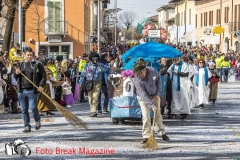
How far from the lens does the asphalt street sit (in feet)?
35.4

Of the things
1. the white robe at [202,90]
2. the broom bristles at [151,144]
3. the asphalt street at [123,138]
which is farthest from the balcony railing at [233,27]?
the broom bristles at [151,144]

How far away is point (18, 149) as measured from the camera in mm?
11047

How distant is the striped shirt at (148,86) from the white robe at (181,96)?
16.4 feet

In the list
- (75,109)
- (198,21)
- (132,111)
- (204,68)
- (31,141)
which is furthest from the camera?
(198,21)

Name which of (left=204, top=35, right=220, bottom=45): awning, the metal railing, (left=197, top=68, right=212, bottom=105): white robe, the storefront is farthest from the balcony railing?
(left=197, top=68, right=212, bottom=105): white robe

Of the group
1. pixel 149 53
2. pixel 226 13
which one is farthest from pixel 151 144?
pixel 226 13

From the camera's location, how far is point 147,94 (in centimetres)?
1196

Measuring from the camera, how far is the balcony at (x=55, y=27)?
145 feet

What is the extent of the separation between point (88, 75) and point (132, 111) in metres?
2.65

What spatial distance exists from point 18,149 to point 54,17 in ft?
111

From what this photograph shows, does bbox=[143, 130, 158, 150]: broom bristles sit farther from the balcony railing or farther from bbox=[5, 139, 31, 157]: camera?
the balcony railing

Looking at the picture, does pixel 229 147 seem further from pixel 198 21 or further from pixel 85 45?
pixel 198 21

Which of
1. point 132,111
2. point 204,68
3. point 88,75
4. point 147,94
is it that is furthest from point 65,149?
point 204,68

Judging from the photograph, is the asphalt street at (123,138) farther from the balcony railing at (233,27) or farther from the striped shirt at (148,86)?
the balcony railing at (233,27)
